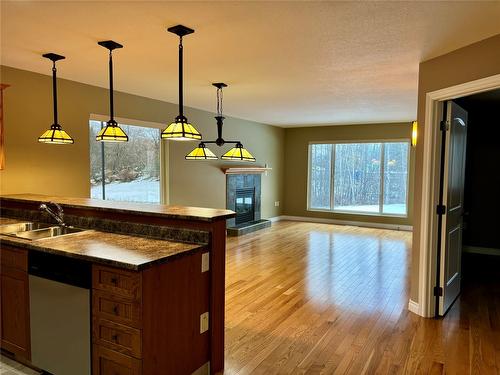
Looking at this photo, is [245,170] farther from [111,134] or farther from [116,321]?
[116,321]

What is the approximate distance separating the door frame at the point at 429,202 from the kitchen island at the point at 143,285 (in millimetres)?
2041

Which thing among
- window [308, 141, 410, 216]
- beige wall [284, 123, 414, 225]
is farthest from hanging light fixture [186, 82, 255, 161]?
window [308, 141, 410, 216]

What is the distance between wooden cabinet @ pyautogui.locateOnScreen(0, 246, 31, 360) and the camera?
8.25 feet

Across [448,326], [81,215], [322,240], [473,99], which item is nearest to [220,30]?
[81,215]

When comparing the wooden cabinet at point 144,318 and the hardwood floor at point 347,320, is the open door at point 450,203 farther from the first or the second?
the wooden cabinet at point 144,318

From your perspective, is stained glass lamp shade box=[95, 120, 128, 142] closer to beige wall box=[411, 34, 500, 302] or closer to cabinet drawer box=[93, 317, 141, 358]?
cabinet drawer box=[93, 317, 141, 358]

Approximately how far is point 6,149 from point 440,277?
468 cm

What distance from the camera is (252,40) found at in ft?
9.80

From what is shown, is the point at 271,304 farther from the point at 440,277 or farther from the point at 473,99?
the point at 473,99

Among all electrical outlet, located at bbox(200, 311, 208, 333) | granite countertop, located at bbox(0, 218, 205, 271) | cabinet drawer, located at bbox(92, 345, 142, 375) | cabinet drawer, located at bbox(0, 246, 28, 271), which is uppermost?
granite countertop, located at bbox(0, 218, 205, 271)

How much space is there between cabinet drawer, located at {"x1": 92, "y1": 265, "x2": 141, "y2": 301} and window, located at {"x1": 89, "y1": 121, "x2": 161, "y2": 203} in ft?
10.2

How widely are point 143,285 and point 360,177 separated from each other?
7.79 meters

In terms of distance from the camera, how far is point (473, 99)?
4.86 metres

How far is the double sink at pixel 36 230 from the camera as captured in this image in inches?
121
